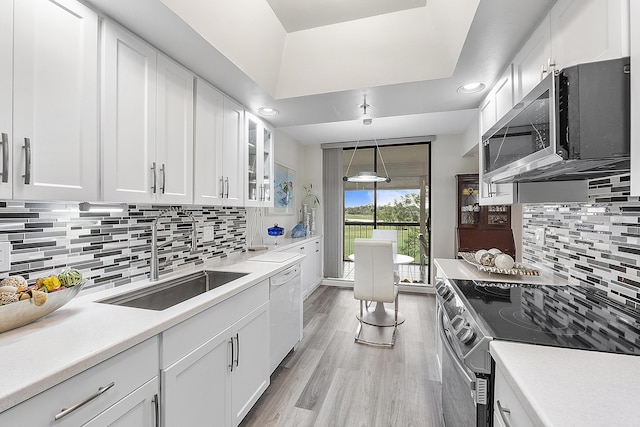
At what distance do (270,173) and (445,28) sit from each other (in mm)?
1962

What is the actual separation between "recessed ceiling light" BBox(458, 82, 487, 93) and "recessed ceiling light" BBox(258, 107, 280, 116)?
5.12ft

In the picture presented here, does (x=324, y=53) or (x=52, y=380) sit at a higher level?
(x=324, y=53)

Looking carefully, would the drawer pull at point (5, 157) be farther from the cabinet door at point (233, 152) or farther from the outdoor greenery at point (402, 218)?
the outdoor greenery at point (402, 218)

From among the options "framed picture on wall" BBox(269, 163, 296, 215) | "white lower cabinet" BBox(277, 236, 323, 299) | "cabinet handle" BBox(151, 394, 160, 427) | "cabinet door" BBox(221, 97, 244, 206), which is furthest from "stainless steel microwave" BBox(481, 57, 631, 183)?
"framed picture on wall" BBox(269, 163, 296, 215)

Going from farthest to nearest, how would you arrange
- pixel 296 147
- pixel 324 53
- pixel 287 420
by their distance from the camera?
pixel 296 147
pixel 324 53
pixel 287 420

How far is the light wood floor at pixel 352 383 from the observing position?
1854 mm

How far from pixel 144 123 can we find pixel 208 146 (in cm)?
52

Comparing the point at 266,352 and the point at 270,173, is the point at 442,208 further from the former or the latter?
the point at 266,352

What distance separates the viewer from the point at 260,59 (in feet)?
6.51

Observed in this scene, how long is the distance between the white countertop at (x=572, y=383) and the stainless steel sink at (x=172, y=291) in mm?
1600

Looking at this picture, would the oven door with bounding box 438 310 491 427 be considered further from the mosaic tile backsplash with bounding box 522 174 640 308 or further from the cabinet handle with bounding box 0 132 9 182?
the cabinet handle with bounding box 0 132 9 182

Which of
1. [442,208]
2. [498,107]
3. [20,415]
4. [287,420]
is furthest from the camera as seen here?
[442,208]

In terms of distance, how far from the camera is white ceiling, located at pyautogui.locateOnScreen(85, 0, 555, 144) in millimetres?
1317

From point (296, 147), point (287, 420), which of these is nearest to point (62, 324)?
point (287, 420)
